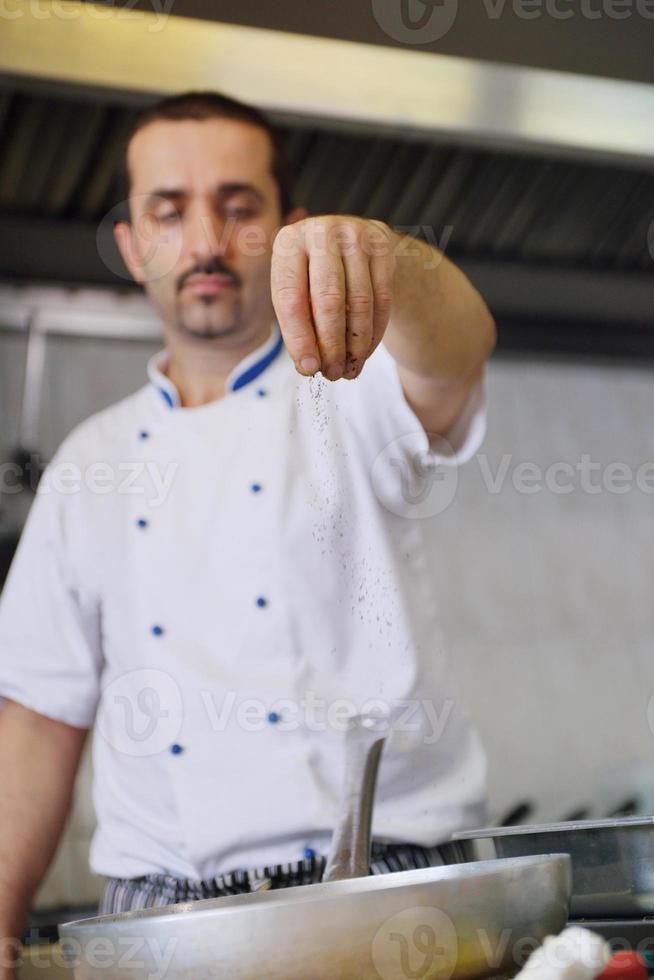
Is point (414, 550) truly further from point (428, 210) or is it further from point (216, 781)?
point (428, 210)

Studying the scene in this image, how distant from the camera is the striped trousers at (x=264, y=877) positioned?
957mm

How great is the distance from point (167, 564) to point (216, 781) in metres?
0.23

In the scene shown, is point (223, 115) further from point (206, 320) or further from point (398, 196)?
point (398, 196)

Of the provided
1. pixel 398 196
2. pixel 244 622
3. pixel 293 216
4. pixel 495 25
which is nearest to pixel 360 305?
pixel 244 622

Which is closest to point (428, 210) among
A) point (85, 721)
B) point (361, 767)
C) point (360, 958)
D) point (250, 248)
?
point (250, 248)

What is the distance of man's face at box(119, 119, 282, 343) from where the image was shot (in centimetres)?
127

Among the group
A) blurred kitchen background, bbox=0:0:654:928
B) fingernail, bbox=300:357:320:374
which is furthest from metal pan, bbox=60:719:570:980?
blurred kitchen background, bbox=0:0:654:928

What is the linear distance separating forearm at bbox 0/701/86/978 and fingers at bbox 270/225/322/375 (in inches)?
27.0

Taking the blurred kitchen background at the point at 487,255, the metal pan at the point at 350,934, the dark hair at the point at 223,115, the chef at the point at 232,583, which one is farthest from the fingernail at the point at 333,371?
the blurred kitchen background at the point at 487,255

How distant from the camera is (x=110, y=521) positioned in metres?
1.22

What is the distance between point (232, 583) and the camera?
1.11 meters

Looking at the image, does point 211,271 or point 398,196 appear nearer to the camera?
point 211,271

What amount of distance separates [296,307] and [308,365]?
34 millimetres

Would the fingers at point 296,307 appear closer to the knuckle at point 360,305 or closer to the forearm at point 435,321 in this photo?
the knuckle at point 360,305
